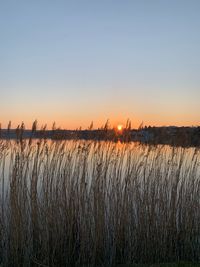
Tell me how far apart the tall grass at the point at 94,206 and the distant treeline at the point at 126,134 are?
0.38ft

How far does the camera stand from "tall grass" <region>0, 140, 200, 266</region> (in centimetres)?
562

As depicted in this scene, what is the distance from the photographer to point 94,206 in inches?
228

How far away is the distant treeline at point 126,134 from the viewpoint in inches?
225

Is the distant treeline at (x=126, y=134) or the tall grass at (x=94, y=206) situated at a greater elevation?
the distant treeline at (x=126, y=134)

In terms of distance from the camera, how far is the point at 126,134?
6.44 meters

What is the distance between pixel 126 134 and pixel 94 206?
1.23 metres

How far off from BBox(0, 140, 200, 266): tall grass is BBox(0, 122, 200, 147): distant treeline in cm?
12

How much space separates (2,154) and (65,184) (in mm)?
902

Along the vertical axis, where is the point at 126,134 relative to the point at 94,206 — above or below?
above

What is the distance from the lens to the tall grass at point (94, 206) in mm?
5625

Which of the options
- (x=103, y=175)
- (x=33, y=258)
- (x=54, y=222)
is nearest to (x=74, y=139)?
(x=103, y=175)

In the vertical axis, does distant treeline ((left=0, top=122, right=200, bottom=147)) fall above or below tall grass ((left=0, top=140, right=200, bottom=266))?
above

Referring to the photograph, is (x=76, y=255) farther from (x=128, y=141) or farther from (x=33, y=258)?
(x=128, y=141)

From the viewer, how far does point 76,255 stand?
5.84m
